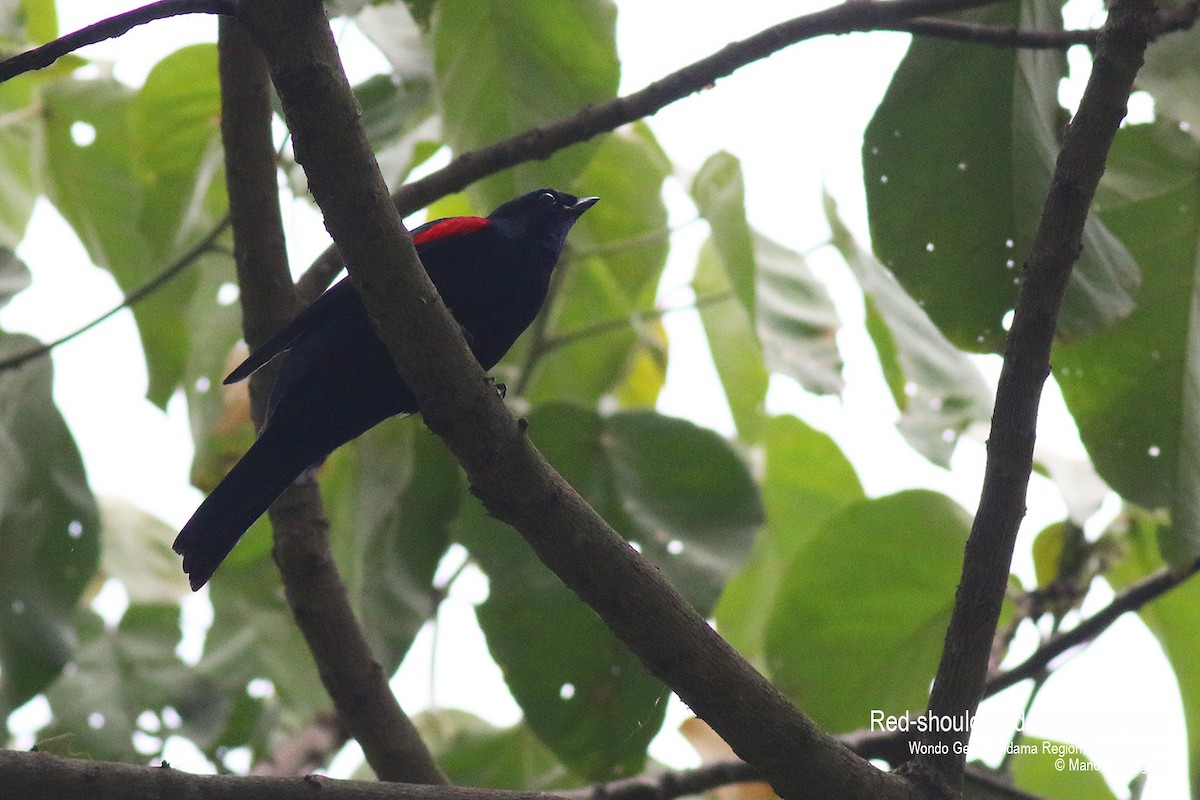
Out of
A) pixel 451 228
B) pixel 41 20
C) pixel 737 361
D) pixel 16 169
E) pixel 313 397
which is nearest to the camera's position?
pixel 313 397

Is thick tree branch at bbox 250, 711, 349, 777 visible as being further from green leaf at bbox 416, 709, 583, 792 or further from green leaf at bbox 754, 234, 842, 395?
green leaf at bbox 754, 234, 842, 395

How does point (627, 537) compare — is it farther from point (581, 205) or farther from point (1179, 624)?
point (1179, 624)

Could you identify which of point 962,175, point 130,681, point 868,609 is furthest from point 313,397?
point 130,681

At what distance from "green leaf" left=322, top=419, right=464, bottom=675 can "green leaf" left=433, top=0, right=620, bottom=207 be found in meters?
0.82

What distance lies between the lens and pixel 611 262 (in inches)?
176

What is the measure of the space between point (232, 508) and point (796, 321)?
1840 millimetres

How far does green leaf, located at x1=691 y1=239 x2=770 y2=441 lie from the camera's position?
419 cm

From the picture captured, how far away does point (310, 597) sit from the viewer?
9.64 ft

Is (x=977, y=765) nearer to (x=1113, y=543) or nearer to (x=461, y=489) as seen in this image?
(x=1113, y=543)

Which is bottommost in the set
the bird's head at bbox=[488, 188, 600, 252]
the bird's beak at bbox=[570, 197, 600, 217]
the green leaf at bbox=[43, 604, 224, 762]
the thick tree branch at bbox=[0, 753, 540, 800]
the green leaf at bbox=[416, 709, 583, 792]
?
the green leaf at bbox=[416, 709, 583, 792]

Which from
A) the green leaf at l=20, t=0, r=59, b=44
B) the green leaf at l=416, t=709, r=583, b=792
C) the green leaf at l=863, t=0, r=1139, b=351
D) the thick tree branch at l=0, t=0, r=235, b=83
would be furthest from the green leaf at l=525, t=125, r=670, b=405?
the thick tree branch at l=0, t=0, r=235, b=83

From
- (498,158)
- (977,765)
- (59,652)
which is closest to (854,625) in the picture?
(977,765)

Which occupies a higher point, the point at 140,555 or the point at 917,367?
the point at 917,367

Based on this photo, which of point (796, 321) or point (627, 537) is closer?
point (627, 537)
